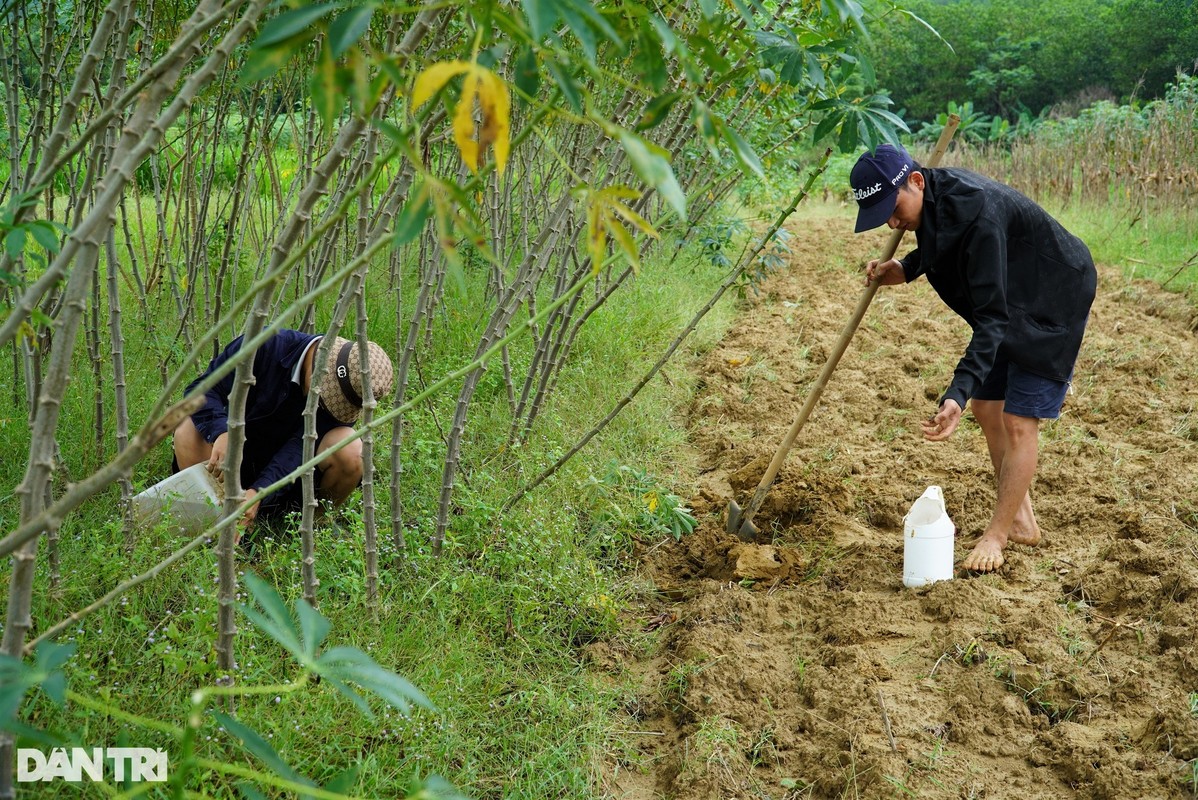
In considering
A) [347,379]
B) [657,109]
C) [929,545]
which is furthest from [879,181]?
[657,109]

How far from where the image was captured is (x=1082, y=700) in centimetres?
258

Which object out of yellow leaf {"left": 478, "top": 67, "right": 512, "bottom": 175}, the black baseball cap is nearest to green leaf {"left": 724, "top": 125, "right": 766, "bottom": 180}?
yellow leaf {"left": 478, "top": 67, "right": 512, "bottom": 175}

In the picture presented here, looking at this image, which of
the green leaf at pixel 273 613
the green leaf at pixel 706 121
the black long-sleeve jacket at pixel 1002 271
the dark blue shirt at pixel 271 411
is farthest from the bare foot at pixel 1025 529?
the green leaf at pixel 273 613

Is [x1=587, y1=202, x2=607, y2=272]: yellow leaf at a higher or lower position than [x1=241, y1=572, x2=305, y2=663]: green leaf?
higher

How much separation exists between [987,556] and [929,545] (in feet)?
0.97

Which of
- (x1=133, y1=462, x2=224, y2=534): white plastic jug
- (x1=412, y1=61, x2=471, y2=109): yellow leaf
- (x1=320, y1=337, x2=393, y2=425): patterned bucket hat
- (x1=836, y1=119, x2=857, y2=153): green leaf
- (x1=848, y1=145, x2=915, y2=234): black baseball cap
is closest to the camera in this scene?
(x1=412, y1=61, x2=471, y2=109): yellow leaf

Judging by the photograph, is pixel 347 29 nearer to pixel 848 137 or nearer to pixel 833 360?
pixel 848 137

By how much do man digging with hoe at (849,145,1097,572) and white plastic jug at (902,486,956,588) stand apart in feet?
0.59

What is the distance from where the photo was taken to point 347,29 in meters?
0.87

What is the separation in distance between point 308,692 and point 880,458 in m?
2.94

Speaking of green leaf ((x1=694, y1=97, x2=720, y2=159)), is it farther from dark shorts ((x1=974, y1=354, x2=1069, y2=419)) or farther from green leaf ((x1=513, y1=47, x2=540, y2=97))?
dark shorts ((x1=974, y1=354, x2=1069, y2=419))

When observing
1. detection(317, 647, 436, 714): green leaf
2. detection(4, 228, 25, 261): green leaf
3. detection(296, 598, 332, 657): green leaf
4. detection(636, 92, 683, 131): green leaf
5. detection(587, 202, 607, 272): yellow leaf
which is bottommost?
detection(317, 647, 436, 714): green leaf

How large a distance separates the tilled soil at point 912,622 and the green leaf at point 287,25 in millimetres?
2009

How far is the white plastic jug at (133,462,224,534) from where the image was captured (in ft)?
9.32
